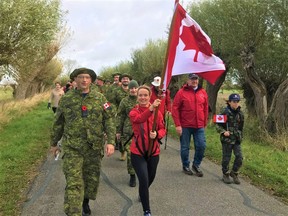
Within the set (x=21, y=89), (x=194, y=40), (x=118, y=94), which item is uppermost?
(x=194, y=40)

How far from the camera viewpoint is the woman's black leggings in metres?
5.00

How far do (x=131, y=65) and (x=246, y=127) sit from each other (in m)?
32.5

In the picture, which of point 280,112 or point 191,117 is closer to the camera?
point 191,117

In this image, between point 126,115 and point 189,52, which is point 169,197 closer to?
point 126,115

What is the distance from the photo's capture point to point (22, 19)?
1426cm

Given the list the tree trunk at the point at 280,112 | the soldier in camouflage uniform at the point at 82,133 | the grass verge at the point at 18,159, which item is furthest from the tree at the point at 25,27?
the soldier in camouflage uniform at the point at 82,133

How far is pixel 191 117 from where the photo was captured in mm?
7617

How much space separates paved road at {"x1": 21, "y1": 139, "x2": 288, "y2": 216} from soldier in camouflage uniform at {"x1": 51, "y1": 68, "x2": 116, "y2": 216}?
0.77 meters

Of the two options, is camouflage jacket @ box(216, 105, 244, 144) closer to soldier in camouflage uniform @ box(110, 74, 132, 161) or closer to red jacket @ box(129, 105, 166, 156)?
red jacket @ box(129, 105, 166, 156)

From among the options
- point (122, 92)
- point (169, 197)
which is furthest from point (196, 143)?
point (122, 92)

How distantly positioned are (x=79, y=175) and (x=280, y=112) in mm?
8990

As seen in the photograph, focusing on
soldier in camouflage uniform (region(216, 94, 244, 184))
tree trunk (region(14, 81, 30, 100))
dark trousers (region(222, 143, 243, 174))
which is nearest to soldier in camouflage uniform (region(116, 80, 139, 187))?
soldier in camouflage uniform (region(216, 94, 244, 184))

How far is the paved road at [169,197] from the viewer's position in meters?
5.49

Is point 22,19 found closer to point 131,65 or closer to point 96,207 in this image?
point 96,207
